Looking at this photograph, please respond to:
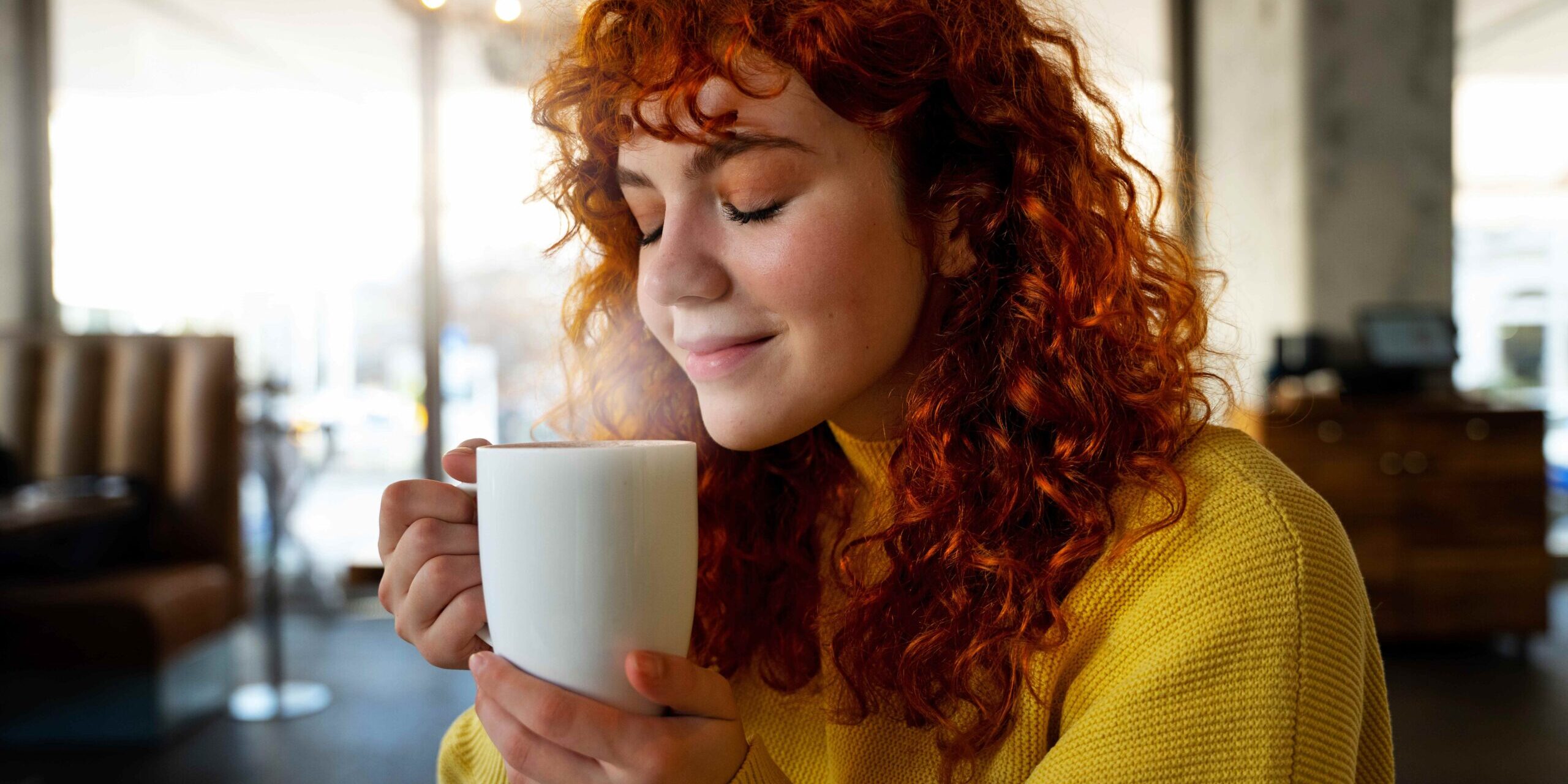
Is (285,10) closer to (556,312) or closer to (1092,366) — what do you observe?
(556,312)

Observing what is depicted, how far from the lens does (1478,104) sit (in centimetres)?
493

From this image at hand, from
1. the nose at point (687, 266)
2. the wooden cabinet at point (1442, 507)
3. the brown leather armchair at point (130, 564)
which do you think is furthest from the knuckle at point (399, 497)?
the wooden cabinet at point (1442, 507)

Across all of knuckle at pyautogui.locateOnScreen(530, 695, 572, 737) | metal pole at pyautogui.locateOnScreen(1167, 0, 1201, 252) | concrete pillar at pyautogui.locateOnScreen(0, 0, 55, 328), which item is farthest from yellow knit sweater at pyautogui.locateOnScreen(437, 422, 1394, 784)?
concrete pillar at pyautogui.locateOnScreen(0, 0, 55, 328)

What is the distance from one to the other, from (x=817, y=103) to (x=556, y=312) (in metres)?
0.57

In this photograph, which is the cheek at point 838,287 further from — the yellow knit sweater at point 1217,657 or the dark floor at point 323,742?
the dark floor at point 323,742

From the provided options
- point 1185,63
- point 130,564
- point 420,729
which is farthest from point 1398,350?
point 130,564

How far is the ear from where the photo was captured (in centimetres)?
80

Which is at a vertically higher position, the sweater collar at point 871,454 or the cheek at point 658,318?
the cheek at point 658,318

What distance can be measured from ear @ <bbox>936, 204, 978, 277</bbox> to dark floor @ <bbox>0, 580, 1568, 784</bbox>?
93.1 inches

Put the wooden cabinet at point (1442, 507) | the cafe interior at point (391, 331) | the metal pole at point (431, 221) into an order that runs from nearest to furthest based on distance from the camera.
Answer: the cafe interior at point (391, 331) < the wooden cabinet at point (1442, 507) < the metal pole at point (431, 221)

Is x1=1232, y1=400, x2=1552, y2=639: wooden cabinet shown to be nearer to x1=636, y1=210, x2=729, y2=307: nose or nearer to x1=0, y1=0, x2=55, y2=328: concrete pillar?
x1=636, y1=210, x2=729, y2=307: nose

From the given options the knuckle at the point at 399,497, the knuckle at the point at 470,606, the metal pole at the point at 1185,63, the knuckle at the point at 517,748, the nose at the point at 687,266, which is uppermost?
the metal pole at the point at 1185,63

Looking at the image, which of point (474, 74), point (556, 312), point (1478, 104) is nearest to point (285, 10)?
point (474, 74)

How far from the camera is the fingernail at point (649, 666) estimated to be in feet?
1.84
